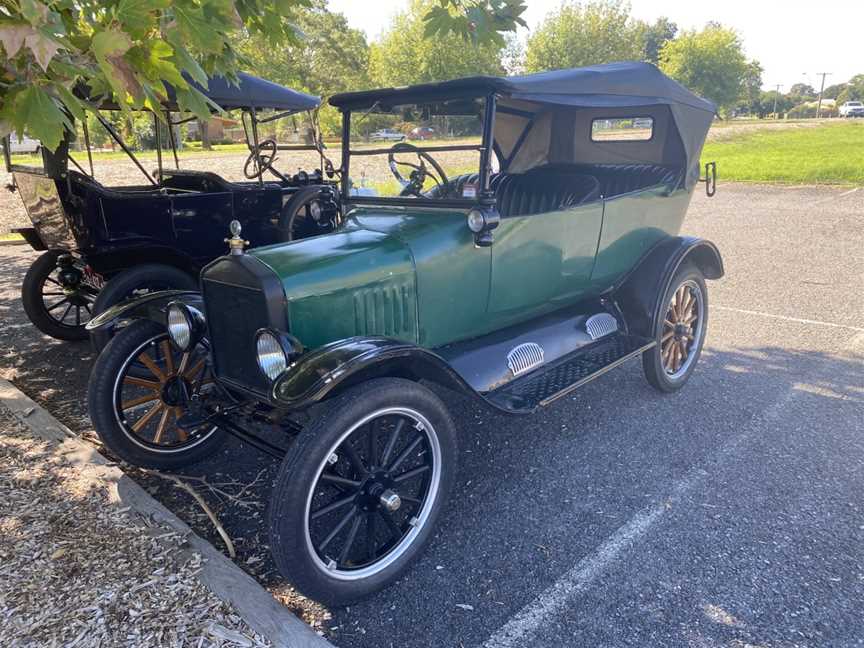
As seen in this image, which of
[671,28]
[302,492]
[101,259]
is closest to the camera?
[302,492]

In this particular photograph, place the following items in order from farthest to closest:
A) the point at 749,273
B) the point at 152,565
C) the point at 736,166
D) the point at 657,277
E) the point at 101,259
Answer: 1. the point at 736,166
2. the point at 749,273
3. the point at 101,259
4. the point at 657,277
5. the point at 152,565

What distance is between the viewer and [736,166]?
18656mm

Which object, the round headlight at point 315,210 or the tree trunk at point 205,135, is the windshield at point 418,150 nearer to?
the round headlight at point 315,210

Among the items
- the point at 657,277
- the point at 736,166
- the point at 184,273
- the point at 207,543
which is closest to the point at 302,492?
the point at 207,543

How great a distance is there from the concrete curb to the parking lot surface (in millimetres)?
183

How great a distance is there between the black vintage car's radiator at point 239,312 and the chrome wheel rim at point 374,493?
578mm

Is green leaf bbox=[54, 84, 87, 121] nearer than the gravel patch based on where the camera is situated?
Yes

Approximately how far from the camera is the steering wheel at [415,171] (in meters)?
3.52

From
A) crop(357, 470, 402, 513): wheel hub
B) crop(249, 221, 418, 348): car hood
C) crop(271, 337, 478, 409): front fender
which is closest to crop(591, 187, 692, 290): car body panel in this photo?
crop(249, 221, 418, 348): car hood

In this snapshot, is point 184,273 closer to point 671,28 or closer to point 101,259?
point 101,259

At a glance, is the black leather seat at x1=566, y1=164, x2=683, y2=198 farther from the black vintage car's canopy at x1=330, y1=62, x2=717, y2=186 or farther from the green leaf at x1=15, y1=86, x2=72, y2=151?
the green leaf at x1=15, y1=86, x2=72, y2=151

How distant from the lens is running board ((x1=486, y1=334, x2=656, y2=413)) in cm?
308

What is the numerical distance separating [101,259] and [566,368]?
3.61 meters

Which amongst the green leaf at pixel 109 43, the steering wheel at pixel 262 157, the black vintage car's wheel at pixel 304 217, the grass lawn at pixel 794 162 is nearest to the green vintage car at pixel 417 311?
the green leaf at pixel 109 43
